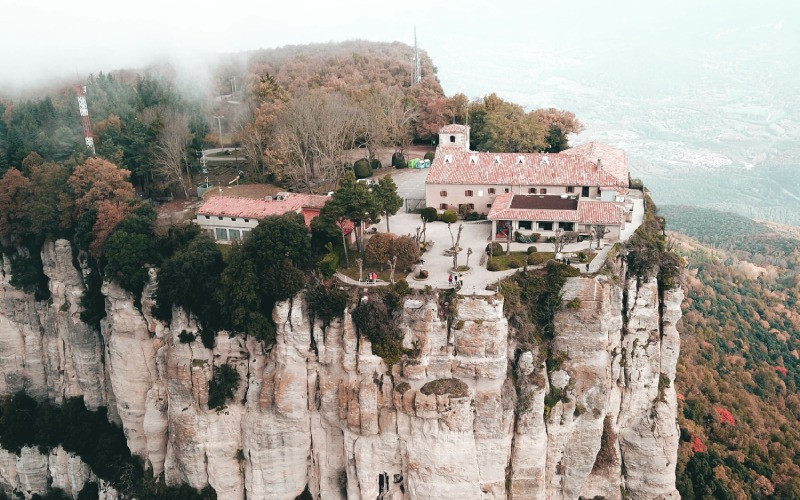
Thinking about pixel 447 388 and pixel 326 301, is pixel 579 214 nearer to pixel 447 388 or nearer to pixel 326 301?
pixel 447 388

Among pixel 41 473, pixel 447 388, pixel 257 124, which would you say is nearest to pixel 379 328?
pixel 447 388

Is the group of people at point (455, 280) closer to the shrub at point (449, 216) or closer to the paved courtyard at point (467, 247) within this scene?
the paved courtyard at point (467, 247)

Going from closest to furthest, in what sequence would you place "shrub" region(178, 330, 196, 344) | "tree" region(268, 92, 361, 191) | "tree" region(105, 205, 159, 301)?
"shrub" region(178, 330, 196, 344)
"tree" region(105, 205, 159, 301)
"tree" region(268, 92, 361, 191)

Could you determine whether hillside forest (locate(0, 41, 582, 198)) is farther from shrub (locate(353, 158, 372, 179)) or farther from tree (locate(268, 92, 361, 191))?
shrub (locate(353, 158, 372, 179))

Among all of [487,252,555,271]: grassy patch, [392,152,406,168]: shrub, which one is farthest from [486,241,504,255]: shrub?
[392,152,406,168]: shrub

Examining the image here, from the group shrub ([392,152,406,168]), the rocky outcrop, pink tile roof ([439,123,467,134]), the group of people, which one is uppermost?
pink tile roof ([439,123,467,134])

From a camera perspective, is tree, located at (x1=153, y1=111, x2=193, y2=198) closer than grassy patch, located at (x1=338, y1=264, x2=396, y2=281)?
No
